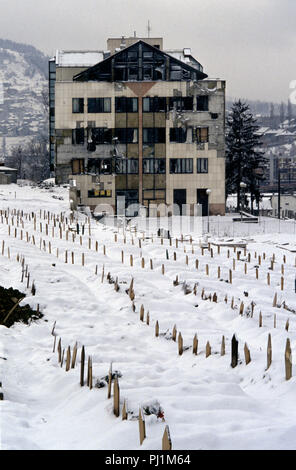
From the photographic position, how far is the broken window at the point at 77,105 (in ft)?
179

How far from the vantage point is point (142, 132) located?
55031 millimetres

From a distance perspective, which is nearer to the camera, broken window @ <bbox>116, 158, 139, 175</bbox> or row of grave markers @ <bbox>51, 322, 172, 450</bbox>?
row of grave markers @ <bbox>51, 322, 172, 450</bbox>

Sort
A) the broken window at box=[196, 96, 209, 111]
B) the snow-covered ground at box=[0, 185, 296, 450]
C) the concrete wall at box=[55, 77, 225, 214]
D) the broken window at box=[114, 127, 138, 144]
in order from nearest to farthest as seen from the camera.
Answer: the snow-covered ground at box=[0, 185, 296, 450], the concrete wall at box=[55, 77, 225, 214], the broken window at box=[114, 127, 138, 144], the broken window at box=[196, 96, 209, 111]

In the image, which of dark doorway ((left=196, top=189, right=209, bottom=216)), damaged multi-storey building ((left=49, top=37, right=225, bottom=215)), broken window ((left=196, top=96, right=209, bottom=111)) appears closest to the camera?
damaged multi-storey building ((left=49, top=37, right=225, bottom=215))

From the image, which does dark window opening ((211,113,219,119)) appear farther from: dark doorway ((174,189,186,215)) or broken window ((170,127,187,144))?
dark doorway ((174,189,186,215))

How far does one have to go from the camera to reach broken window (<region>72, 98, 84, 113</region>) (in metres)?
54.4

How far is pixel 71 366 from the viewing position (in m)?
9.20

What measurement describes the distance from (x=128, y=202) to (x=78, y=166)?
6218 millimetres

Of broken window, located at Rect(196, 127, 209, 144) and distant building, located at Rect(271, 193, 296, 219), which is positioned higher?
broken window, located at Rect(196, 127, 209, 144)

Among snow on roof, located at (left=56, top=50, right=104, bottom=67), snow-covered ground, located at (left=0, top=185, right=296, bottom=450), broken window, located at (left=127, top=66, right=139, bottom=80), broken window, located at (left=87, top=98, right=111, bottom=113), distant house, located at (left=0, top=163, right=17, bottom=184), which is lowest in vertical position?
snow-covered ground, located at (left=0, top=185, right=296, bottom=450)

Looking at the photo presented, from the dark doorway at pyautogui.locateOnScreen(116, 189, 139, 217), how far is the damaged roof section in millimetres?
11239

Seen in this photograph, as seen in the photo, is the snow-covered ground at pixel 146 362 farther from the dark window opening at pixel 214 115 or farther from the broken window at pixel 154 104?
the dark window opening at pixel 214 115

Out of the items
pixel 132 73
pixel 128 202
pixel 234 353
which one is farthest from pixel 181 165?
pixel 234 353

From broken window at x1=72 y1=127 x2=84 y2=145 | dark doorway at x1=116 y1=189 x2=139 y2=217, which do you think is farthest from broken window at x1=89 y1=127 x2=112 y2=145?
dark doorway at x1=116 y1=189 x2=139 y2=217
